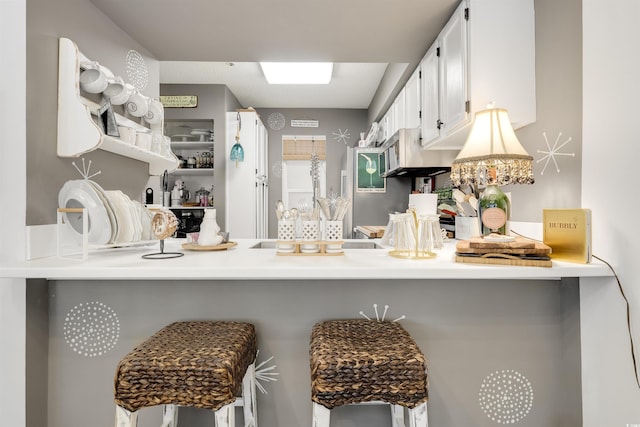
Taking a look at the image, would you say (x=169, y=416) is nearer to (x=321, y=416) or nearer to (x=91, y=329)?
(x=91, y=329)

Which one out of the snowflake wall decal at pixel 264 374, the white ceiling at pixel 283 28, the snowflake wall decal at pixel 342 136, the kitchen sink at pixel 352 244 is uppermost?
the snowflake wall decal at pixel 342 136

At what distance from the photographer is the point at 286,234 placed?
1531 mm

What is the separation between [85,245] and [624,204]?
1.91m

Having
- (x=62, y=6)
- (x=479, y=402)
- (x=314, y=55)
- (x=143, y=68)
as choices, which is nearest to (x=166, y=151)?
(x=143, y=68)

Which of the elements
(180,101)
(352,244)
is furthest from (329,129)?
(352,244)

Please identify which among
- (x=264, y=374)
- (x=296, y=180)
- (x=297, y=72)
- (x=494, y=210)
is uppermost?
(x=297, y=72)

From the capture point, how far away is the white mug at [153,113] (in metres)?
2.28

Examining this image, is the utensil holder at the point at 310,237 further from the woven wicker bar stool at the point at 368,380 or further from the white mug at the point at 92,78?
the white mug at the point at 92,78

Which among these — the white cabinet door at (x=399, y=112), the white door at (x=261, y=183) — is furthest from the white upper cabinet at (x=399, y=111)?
the white door at (x=261, y=183)

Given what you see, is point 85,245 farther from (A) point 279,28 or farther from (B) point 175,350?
(A) point 279,28

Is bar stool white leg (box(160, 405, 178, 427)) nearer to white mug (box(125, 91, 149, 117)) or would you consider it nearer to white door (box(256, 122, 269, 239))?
white mug (box(125, 91, 149, 117))

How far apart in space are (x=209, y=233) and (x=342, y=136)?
14.1ft

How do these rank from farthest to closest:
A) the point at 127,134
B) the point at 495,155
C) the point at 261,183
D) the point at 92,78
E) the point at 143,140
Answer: the point at 261,183, the point at 143,140, the point at 127,134, the point at 92,78, the point at 495,155

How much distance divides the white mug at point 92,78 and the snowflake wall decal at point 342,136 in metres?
4.18
